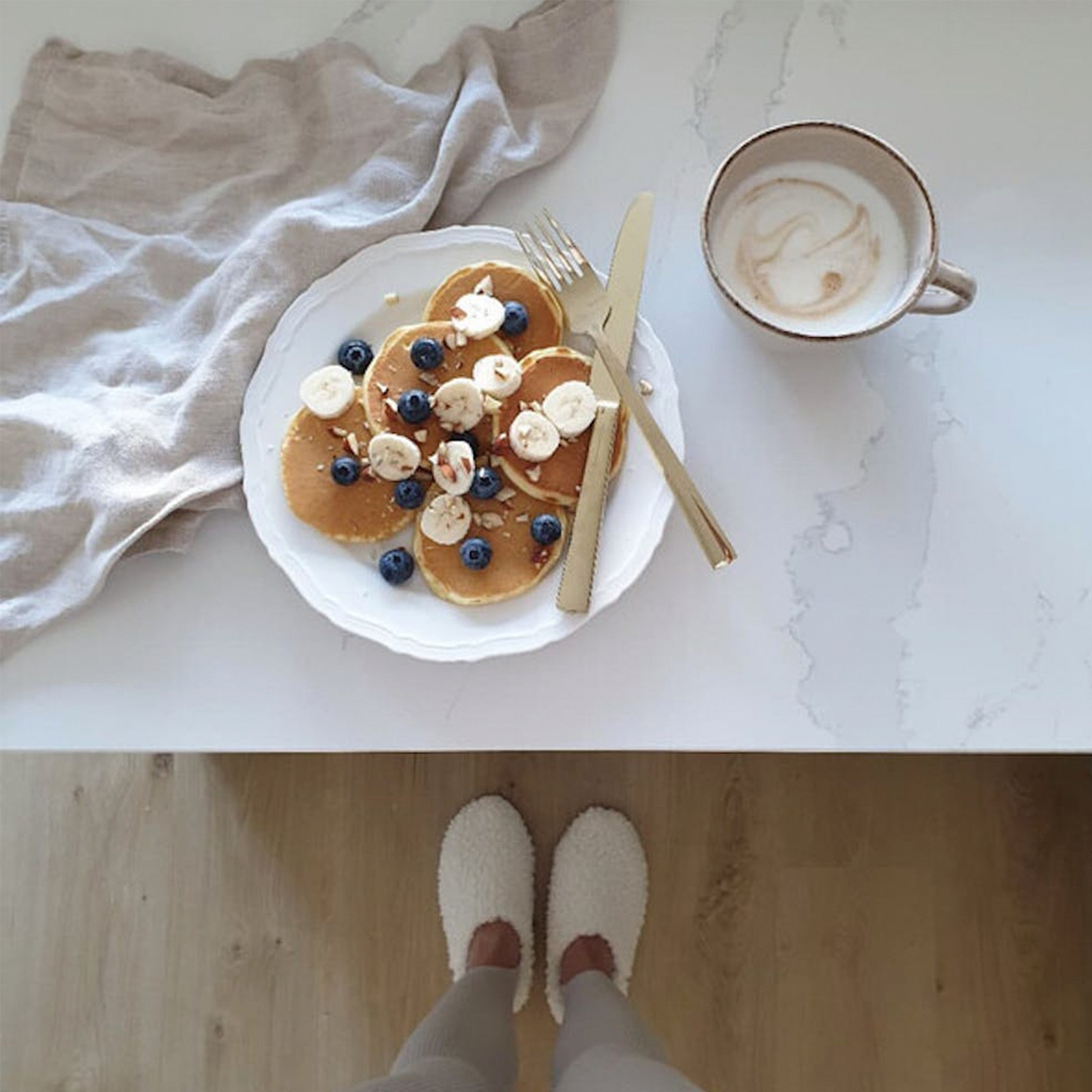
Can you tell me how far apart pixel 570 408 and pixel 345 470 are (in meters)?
0.15

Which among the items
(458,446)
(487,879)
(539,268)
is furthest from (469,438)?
(487,879)

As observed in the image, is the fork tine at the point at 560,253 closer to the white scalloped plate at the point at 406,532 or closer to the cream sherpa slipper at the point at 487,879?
the white scalloped plate at the point at 406,532

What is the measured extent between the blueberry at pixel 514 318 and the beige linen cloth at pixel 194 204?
0.10 m

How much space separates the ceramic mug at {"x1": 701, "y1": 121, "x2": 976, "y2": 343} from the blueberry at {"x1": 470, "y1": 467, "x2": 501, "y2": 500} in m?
0.19

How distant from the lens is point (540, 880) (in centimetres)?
130

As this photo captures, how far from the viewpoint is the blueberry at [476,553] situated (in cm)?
69

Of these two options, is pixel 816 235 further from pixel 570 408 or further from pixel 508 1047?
pixel 508 1047

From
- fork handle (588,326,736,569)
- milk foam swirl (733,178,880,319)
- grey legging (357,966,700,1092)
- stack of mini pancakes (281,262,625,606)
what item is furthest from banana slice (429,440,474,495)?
grey legging (357,966,700,1092)

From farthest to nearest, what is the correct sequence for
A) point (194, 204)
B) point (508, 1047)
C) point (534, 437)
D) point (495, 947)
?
point (495, 947) → point (508, 1047) → point (194, 204) → point (534, 437)

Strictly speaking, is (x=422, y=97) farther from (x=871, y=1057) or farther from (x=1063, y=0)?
(x=871, y=1057)

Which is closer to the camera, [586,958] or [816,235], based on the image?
[816,235]

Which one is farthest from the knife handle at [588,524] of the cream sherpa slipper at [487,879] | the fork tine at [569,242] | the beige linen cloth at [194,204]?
the cream sherpa slipper at [487,879]

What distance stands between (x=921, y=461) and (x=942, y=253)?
0.15 meters

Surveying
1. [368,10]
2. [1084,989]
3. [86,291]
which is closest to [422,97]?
[368,10]
